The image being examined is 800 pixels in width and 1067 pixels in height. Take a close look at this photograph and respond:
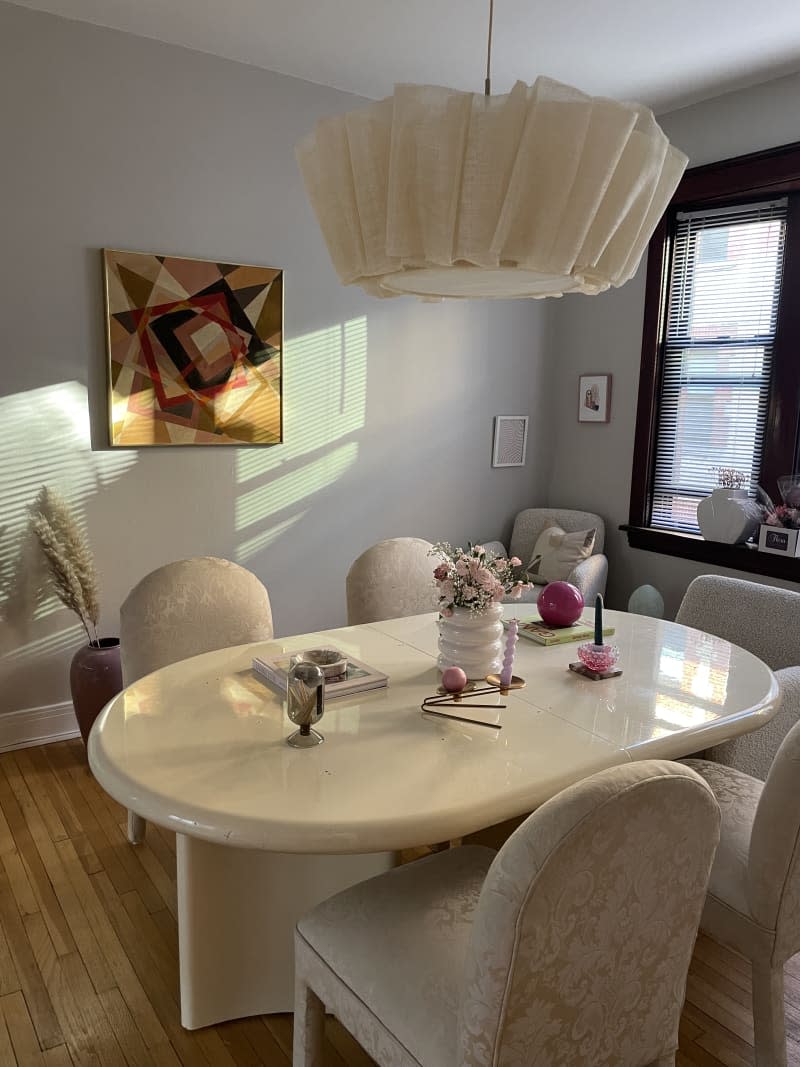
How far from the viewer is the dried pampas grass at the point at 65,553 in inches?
119

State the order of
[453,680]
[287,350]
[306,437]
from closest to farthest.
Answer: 1. [453,680]
2. [287,350]
3. [306,437]

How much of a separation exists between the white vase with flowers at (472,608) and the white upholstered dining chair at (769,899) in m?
0.69

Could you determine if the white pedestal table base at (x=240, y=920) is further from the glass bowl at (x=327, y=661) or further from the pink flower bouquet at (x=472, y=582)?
the pink flower bouquet at (x=472, y=582)

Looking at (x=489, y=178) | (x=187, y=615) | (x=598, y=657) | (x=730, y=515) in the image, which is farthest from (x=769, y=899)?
(x=730, y=515)

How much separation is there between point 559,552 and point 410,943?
2.93m

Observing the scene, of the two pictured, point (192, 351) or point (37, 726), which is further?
point (192, 351)

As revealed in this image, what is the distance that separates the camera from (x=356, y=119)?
58.5 inches

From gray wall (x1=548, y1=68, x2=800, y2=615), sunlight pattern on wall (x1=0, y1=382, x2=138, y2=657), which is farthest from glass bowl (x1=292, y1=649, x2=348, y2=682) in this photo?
gray wall (x1=548, y1=68, x2=800, y2=615)

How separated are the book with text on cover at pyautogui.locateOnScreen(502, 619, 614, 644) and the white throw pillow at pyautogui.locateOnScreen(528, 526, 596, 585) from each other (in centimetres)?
155

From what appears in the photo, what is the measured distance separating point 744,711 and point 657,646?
50 cm

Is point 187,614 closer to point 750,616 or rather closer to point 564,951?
point 564,951

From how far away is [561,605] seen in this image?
2410 mm

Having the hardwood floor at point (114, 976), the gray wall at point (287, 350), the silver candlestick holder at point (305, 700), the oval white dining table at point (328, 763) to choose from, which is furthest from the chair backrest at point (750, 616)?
the gray wall at point (287, 350)

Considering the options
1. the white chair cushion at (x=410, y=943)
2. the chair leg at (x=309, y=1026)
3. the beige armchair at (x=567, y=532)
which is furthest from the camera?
the beige armchair at (x=567, y=532)
